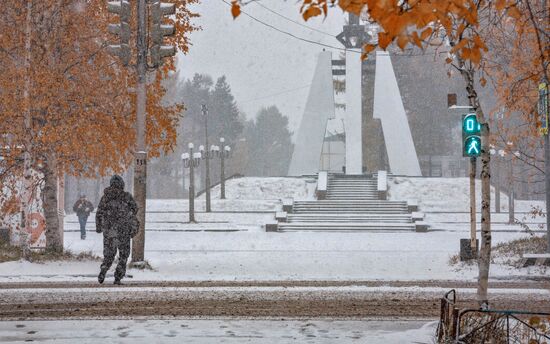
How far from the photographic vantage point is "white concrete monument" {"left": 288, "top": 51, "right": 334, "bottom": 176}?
184 feet

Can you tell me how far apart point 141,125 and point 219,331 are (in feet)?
29.8

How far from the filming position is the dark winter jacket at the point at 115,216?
13.0 m

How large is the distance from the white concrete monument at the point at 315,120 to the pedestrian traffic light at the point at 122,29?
40676 mm

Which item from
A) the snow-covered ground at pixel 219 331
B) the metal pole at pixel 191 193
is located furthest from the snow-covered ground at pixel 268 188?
the snow-covered ground at pixel 219 331

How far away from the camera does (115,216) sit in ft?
42.5

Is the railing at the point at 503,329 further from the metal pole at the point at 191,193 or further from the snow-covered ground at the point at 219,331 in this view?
the metal pole at the point at 191,193

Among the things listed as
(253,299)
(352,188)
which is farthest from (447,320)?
(352,188)

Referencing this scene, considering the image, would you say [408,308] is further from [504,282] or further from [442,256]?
[442,256]

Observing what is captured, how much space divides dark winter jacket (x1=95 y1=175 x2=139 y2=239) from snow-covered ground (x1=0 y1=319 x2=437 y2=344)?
441cm

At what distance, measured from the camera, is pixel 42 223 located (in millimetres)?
20625

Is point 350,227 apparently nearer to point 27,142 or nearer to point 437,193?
point 437,193

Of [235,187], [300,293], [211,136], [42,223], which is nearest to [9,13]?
[42,223]

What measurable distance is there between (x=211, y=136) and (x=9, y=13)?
76534mm

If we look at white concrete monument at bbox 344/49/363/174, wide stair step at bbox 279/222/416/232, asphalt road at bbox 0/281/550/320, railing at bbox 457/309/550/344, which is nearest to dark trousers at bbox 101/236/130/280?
asphalt road at bbox 0/281/550/320
